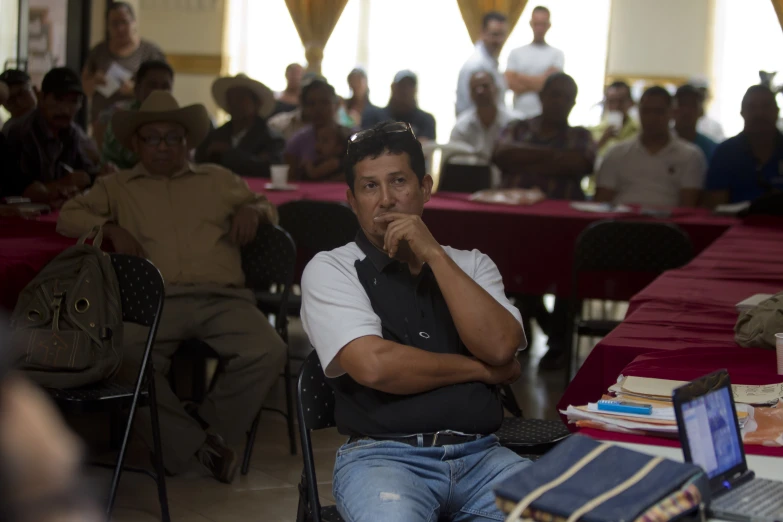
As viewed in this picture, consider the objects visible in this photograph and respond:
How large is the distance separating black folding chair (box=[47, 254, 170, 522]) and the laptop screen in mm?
1807

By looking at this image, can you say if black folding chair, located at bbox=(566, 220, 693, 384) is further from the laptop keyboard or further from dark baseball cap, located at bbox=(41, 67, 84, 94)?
the laptop keyboard

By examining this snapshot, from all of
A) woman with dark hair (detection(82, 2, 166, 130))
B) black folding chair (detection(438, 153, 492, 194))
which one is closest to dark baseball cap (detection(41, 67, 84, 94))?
black folding chair (detection(438, 153, 492, 194))

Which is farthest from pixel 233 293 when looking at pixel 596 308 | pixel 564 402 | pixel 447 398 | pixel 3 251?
pixel 596 308

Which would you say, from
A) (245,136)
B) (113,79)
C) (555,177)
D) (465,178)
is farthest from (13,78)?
(555,177)

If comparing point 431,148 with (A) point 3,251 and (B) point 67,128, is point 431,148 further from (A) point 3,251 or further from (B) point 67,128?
(A) point 3,251

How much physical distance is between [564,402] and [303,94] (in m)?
4.57

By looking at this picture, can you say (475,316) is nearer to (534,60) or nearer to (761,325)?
(761,325)

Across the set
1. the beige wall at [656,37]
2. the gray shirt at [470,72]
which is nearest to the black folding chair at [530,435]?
the gray shirt at [470,72]

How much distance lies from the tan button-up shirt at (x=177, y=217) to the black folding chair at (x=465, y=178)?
2.71 meters

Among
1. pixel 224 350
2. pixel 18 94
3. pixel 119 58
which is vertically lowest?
pixel 224 350

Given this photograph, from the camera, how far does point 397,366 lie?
200cm

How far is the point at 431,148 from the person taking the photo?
24.1ft

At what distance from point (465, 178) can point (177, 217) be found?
2.93 meters

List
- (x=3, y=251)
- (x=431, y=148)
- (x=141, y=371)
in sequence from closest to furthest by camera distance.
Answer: (x=141, y=371)
(x=3, y=251)
(x=431, y=148)
